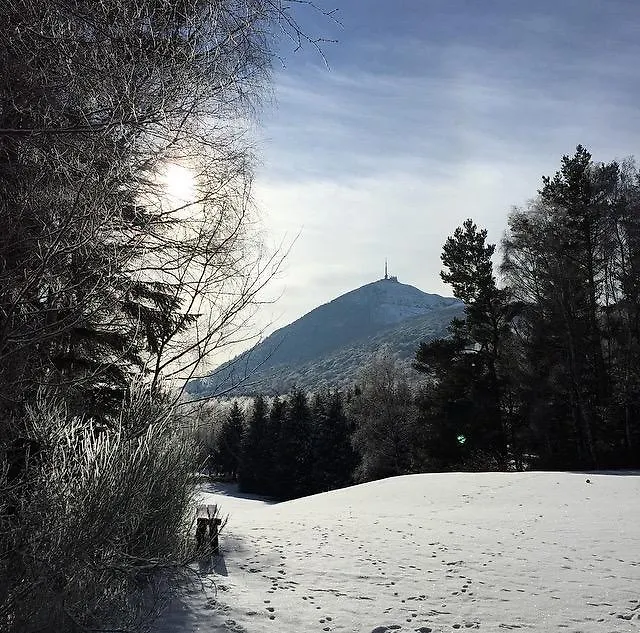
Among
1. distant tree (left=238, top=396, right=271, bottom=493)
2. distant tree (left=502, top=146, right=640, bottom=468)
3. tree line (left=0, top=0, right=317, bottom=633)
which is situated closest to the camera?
tree line (left=0, top=0, right=317, bottom=633)

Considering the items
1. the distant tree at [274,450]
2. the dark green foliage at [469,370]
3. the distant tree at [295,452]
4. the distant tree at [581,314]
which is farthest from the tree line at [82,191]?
the distant tree at [274,450]

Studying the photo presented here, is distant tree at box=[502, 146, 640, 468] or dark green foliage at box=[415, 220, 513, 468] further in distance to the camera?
dark green foliage at box=[415, 220, 513, 468]

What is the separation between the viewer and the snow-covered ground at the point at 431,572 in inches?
207

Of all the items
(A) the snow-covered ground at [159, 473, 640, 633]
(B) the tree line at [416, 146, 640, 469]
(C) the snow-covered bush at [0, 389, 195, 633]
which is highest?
(B) the tree line at [416, 146, 640, 469]

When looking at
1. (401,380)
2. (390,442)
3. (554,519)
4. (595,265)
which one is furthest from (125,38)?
(401,380)

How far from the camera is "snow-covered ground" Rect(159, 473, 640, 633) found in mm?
5262

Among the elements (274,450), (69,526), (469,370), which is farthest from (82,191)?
(274,450)

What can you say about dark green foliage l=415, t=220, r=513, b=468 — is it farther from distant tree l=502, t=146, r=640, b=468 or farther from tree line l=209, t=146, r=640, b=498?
distant tree l=502, t=146, r=640, b=468

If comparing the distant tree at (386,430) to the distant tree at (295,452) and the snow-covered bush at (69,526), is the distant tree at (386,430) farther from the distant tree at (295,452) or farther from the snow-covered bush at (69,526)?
the snow-covered bush at (69,526)

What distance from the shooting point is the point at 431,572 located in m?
6.86

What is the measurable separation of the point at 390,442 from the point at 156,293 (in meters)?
27.7

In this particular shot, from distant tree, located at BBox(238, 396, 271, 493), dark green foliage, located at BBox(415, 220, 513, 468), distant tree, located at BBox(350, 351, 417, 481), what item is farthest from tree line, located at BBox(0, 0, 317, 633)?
distant tree, located at BBox(238, 396, 271, 493)

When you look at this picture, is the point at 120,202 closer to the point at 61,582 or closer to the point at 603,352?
the point at 61,582

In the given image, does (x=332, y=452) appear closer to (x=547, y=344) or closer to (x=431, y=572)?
(x=547, y=344)
